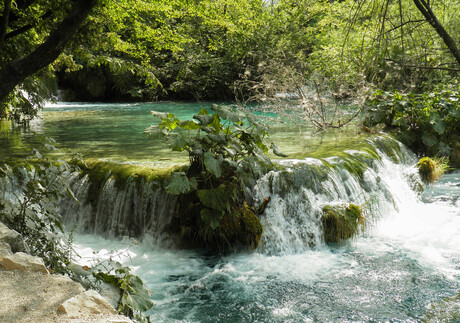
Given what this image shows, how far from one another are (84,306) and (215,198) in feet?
9.53

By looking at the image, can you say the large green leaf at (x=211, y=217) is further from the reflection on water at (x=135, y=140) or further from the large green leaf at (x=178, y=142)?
the reflection on water at (x=135, y=140)

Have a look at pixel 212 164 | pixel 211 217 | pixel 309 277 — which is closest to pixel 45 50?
pixel 212 164

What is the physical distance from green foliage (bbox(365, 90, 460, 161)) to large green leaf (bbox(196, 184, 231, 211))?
667 cm

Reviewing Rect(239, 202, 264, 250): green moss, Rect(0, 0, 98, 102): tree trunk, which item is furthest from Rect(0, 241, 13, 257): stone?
Rect(239, 202, 264, 250): green moss

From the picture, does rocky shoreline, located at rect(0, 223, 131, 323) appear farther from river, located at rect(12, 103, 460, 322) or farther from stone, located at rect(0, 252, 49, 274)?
river, located at rect(12, 103, 460, 322)

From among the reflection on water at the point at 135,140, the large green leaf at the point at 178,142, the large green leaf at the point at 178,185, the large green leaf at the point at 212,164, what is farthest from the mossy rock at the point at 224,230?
the reflection on water at the point at 135,140

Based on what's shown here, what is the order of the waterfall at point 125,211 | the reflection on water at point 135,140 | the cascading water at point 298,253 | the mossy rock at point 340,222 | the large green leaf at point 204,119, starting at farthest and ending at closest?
the reflection on water at point 135,140 < the mossy rock at point 340,222 < the waterfall at point 125,211 < the large green leaf at point 204,119 < the cascading water at point 298,253

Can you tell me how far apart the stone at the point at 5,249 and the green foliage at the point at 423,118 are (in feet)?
30.6

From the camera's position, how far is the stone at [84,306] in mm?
2104

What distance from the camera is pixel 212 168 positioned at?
15.8 ft

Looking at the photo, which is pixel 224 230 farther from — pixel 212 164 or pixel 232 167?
pixel 212 164

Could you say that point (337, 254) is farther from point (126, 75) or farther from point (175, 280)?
point (126, 75)

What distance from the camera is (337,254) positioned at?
5.57 metres

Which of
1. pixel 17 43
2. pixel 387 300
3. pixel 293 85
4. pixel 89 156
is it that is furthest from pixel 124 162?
pixel 293 85
